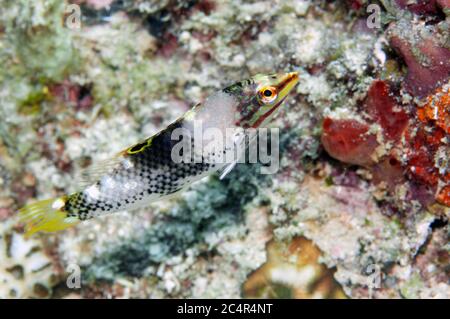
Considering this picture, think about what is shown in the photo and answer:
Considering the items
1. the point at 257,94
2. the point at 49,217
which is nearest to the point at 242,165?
the point at 257,94

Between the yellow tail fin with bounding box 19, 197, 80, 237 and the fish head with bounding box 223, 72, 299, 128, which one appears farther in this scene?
the yellow tail fin with bounding box 19, 197, 80, 237

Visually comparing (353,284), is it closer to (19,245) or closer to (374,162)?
(374,162)

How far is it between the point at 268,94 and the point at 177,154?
0.75 meters

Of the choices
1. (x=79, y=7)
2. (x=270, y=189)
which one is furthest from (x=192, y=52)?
(x=270, y=189)

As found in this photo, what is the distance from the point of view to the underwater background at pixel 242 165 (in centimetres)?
367

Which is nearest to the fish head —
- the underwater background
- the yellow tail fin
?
the underwater background

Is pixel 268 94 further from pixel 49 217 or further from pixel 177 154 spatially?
pixel 49 217

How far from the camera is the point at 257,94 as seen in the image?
118 inches

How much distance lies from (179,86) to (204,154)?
2.12 metres

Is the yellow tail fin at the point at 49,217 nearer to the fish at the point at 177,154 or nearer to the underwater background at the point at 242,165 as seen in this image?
the fish at the point at 177,154

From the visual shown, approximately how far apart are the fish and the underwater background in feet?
3.61

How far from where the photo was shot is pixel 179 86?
4.87m

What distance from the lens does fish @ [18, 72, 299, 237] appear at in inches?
114

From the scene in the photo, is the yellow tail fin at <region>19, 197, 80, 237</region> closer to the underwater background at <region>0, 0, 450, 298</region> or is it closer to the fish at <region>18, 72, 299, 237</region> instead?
the fish at <region>18, 72, 299, 237</region>
